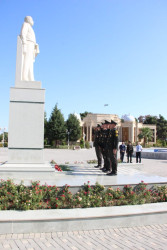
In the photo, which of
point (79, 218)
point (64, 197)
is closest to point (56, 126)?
point (64, 197)

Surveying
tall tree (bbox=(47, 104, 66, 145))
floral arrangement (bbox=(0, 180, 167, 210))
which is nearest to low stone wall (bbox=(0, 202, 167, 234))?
floral arrangement (bbox=(0, 180, 167, 210))

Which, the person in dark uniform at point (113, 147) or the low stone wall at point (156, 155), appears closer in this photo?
the person in dark uniform at point (113, 147)

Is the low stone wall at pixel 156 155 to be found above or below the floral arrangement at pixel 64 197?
below

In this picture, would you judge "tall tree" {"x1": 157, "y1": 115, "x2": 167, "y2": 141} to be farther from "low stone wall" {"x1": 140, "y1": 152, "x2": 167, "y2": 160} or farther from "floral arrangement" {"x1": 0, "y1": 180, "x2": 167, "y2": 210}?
"floral arrangement" {"x1": 0, "y1": 180, "x2": 167, "y2": 210}

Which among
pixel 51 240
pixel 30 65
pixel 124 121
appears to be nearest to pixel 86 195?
pixel 51 240

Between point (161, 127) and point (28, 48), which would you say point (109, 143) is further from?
point (161, 127)

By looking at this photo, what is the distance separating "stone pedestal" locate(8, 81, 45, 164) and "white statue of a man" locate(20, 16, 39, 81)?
2.25 feet

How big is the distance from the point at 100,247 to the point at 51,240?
78 centimetres

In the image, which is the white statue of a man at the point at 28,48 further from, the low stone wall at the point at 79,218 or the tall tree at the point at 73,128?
the tall tree at the point at 73,128

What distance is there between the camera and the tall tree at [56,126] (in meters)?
45.0

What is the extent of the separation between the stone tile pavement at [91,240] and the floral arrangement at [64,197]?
0.66 m

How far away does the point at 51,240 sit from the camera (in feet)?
11.8

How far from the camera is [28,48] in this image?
313 inches

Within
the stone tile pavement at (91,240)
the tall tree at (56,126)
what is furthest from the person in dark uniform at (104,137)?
the tall tree at (56,126)
